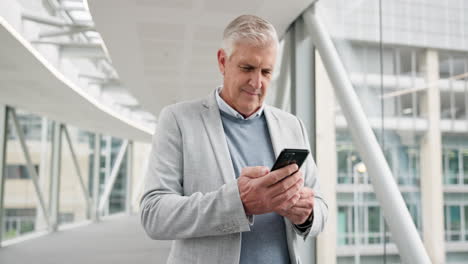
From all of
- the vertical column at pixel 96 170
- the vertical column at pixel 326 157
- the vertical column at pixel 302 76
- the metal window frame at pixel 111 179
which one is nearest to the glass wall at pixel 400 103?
the vertical column at pixel 326 157

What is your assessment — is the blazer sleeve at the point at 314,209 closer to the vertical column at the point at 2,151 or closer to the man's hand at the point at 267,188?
the man's hand at the point at 267,188

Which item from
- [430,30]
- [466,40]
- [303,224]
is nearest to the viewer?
[303,224]

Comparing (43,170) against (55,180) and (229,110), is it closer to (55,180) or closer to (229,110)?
(55,180)

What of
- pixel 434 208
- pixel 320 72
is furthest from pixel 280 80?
pixel 434 208

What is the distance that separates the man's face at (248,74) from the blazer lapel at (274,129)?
0.07 metres

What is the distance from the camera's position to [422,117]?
9.44 ft

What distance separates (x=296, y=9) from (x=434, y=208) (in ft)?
9.37

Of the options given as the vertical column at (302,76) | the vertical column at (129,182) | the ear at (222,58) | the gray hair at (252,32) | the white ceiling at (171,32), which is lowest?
the vertical column at (129,182)

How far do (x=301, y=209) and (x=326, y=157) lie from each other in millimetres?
3554

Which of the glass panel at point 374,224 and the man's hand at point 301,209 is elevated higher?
the man's hand at point 301,209

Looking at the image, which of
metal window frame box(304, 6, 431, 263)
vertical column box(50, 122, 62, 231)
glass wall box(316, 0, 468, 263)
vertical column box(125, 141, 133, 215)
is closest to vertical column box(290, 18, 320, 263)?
glass wall box(316, 0, 468, 263)

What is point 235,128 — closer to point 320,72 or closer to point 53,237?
point 320,72

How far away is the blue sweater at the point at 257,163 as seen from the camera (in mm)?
1412

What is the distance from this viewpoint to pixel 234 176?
54.7 inches
